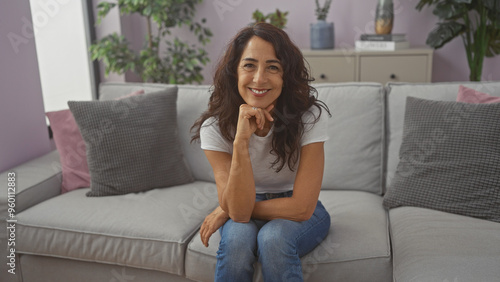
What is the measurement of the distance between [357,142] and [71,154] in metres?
1.22

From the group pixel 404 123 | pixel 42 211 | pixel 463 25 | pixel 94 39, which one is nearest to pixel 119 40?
pixel 94 39

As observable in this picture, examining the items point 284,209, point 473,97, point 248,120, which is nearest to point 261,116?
point 248,120

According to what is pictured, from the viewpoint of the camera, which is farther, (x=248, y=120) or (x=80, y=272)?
(x=80, y=272)

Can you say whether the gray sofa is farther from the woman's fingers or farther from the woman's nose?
the woman's nose

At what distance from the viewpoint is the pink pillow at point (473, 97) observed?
168 centimetres

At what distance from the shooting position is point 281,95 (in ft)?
4.69

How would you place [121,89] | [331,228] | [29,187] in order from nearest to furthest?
1. [331,228]
2. [29,187]
3. [121,89]

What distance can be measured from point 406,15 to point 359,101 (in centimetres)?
168

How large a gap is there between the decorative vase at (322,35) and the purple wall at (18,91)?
178 cm

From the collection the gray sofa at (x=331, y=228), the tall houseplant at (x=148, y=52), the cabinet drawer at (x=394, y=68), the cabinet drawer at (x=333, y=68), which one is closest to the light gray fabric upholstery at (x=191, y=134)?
the gray sofa at (x=331, y=228)

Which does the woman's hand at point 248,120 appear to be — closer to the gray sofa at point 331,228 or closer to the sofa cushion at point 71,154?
the gray sofa at point 331,228

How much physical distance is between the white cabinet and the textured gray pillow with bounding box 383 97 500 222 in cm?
132

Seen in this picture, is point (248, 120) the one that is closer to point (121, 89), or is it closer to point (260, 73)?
point (260, 73)

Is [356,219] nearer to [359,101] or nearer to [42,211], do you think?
[359,101]
